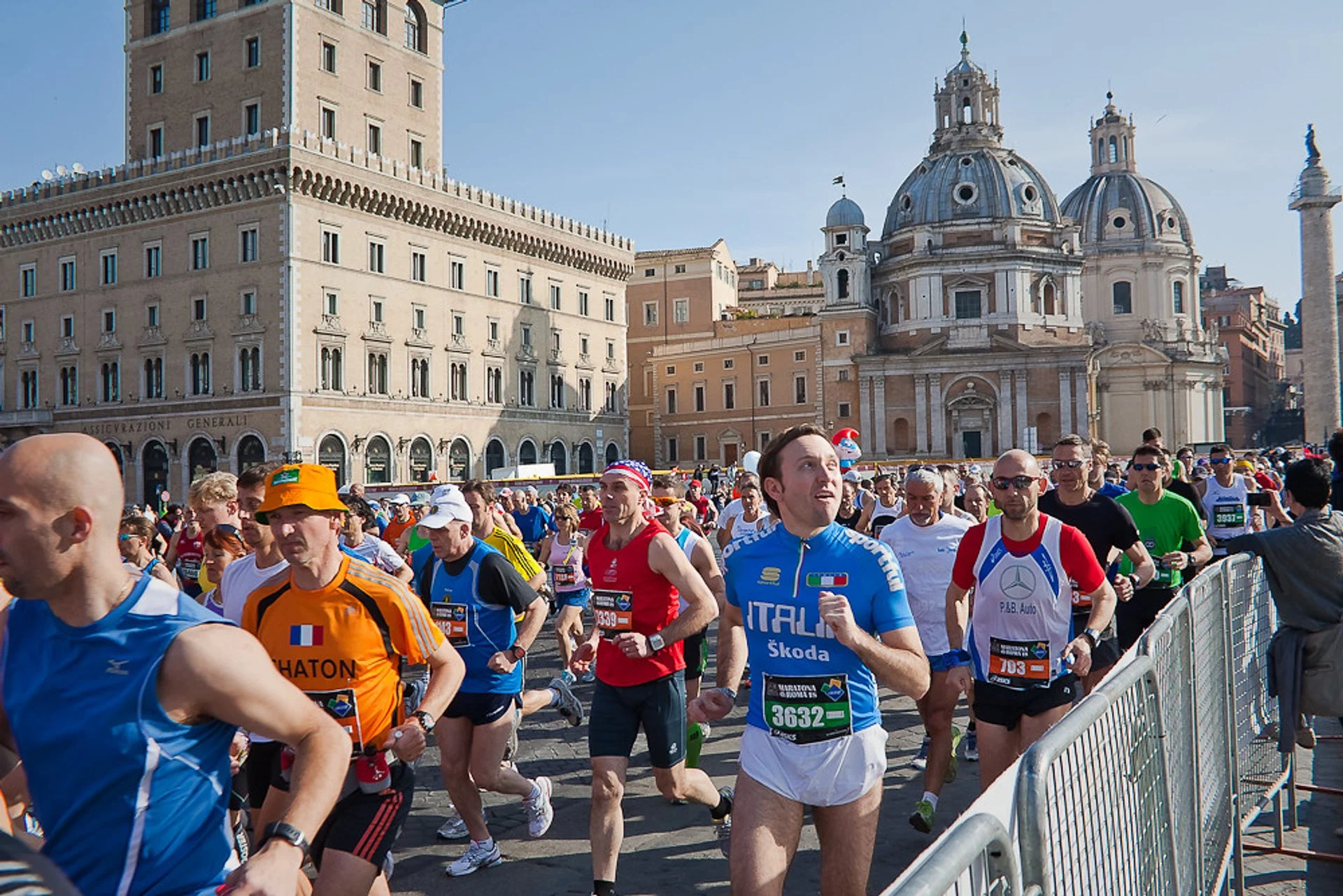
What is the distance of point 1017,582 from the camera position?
4785mm

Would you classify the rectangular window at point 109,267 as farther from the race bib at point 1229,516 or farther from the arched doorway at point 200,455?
the race bib at point 1229,516

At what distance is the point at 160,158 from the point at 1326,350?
47.5 m

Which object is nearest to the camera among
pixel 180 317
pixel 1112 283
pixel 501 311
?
pixel 180 317

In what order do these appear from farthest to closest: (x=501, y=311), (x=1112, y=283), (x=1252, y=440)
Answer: (x=1252, y=440), (x=1112, y=283), (x=501, y=311)

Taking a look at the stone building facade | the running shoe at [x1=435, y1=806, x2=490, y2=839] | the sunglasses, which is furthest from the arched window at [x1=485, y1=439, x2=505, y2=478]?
the sunglasses

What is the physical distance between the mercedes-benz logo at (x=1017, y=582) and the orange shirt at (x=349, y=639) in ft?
8.41

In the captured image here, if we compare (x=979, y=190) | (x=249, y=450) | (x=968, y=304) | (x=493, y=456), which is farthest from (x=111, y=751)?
(x=979, y=190)

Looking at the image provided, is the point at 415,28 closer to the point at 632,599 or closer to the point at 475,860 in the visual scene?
the point at 632,599

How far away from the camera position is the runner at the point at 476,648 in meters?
5.09

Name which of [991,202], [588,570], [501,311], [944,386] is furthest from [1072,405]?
[588,570]

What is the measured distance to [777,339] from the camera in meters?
61.1

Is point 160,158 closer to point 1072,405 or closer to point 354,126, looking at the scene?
point 354,126

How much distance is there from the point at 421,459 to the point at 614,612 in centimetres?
3959

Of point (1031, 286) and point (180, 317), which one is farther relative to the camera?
point (1031, 286)
